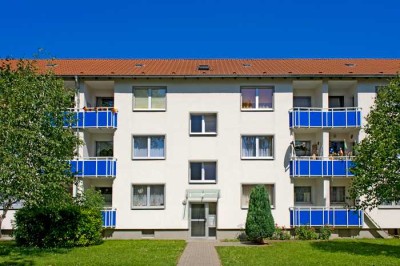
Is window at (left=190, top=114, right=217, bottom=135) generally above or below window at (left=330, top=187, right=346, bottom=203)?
above

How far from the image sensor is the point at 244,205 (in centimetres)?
2780

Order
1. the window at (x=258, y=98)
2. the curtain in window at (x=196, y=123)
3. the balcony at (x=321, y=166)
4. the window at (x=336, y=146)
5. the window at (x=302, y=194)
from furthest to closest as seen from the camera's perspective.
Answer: the window at (x=336, y=146), the window at (x=302, y=194), the window at (x=258, y=98), the curtain in window at (x=196, y=123), the balcony at (x=321, y=166)

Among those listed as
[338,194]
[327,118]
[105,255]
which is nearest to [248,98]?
[327,118]

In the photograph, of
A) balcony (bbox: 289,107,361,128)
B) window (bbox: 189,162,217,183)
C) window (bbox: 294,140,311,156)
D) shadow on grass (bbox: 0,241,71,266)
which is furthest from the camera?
window (bbox: 294,140,311,156)

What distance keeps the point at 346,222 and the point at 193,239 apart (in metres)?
8.34

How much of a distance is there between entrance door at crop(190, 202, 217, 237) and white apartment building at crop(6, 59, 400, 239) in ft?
0.18

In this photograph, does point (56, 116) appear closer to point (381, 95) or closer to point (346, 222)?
point (381, 95)

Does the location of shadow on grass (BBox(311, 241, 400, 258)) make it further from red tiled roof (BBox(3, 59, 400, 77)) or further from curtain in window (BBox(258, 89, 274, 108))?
red tiled roof (BBox(3, 59, 400, 77))

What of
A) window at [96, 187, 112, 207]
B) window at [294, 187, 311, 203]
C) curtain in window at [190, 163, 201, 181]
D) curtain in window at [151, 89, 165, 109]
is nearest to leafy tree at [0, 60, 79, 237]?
window at [96, 187, 112, 207]

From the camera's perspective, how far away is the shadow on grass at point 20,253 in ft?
58.0

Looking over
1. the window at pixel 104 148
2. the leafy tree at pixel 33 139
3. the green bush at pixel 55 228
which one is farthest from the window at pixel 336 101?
the leafy tree at pixel 33 139

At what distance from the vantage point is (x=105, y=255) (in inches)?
773

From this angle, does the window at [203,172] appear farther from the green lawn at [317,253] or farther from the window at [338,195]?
the window at [338,195]

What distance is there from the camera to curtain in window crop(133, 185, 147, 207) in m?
27.9
